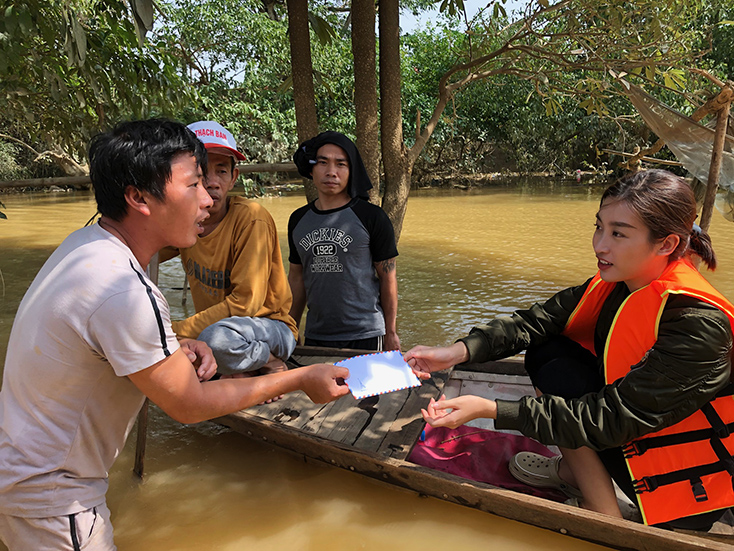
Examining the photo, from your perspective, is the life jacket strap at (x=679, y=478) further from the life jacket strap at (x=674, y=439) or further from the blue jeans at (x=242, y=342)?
the blue jeans at (x=242, y=342)

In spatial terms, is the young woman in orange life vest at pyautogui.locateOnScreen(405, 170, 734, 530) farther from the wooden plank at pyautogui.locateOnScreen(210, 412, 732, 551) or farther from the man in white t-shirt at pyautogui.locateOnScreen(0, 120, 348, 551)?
the man in white t-shirt at pyautogui.locateOnScreen(0, 120, 348, 551)

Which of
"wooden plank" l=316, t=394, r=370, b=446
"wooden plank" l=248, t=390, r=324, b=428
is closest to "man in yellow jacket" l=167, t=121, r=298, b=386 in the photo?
"wooden plank" l=248, t=390, r=324, b=428

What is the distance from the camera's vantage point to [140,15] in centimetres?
280

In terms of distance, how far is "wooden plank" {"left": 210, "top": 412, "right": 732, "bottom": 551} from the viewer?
1906 mm

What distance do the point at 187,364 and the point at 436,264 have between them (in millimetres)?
7061

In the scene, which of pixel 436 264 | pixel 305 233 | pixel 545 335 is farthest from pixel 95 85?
pixel 436 264

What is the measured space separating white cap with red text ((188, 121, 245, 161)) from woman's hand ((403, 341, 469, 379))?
4.60ft

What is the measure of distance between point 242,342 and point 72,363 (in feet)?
4.29

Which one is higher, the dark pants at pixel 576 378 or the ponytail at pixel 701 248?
the ponytail at pixel 701 248

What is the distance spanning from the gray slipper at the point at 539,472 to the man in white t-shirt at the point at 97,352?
145 cm

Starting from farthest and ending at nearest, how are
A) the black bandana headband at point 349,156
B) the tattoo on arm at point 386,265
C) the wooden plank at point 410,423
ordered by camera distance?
1. the tattoo on arm at point 386,265
2. the black bandana headband at point 349,156
3. the wooden plank at point 410,423

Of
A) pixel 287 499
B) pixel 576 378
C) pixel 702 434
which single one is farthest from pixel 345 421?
pixel 702 434

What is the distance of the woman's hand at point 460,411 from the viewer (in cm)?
217

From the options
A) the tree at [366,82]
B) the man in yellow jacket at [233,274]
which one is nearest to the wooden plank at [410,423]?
the man in yellow jacket at [233,274]
